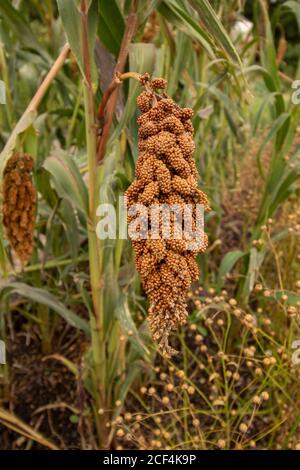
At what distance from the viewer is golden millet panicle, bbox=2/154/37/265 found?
3.07 ft

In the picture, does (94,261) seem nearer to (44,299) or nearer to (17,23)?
(44,299)

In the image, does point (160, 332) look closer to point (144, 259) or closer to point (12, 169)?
point (144, 259)

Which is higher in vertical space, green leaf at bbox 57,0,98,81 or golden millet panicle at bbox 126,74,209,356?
green leaf at bbox 57,0,98,81

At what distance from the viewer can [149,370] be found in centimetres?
121

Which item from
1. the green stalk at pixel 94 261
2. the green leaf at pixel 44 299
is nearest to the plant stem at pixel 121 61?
the green stalk at pixel 94 261

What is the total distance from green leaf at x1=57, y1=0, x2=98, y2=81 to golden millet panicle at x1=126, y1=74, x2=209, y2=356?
0.24 m

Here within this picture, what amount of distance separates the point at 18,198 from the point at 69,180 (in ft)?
0.37

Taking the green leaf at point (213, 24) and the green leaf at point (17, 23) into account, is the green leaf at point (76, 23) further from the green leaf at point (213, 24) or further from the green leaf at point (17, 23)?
the green leaf at point (17, 23)

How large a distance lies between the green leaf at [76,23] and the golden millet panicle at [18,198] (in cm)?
26

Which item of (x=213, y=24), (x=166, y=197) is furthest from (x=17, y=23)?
(x=166, y=197)

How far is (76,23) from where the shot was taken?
0.76m

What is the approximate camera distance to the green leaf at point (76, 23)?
2.43ft

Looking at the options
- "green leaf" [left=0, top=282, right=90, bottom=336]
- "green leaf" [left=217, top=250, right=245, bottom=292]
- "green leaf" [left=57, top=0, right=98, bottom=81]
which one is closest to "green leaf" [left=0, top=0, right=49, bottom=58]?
"green leaf" [left=57, top=0, right=98, bottom=81]

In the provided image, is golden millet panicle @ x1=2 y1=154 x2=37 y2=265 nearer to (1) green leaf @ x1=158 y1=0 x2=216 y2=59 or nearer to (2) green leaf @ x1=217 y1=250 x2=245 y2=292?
(1) green leaf @ x1=158 y1=0 x2=216 y2=59
